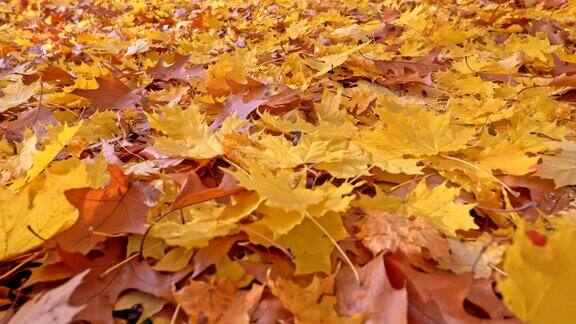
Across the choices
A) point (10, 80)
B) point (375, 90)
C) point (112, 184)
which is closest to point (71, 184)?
point (112, 184)

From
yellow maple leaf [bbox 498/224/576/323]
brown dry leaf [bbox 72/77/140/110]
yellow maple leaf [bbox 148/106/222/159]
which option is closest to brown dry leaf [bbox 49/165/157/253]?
yellow maple leaf [bbox 148/106/222/159]

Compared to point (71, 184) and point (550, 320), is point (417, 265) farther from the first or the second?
point (71, 184)

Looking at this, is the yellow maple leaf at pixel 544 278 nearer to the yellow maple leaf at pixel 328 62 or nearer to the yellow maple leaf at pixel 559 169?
the yellow maple leaf at pixel 559 169

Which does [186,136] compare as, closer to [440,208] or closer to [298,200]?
[298,200]

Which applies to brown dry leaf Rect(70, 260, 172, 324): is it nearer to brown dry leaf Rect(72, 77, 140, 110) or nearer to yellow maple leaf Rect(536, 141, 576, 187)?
yellow maple leaf Rect(536, 141, 576, 187)

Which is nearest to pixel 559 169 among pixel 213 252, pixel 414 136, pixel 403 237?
pixel 414 136

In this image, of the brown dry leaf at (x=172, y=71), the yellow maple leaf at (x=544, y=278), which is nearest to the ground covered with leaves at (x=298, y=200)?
the yellow maple leaf at (x=544, y=278)

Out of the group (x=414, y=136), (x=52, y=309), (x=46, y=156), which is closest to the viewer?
(x=52, y=309)
